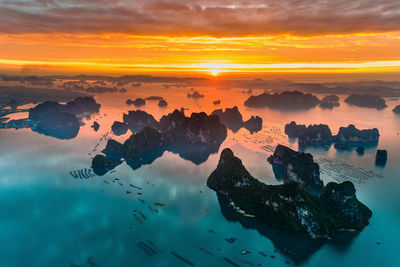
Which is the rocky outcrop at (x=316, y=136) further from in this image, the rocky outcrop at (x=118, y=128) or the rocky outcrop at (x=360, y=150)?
the rocky outcrop at (x=118, y=128)

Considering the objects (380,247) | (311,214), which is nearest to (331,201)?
(311,214)

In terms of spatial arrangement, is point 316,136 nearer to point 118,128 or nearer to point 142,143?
point 142,143

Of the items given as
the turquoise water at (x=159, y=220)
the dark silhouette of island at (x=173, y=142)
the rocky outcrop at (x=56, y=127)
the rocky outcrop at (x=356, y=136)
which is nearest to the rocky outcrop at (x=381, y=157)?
the turquoise water at (x=159, y=220)

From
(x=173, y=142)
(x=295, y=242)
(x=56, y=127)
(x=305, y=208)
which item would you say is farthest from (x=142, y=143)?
(x=295, y=242)

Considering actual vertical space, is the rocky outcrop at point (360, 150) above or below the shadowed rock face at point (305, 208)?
above

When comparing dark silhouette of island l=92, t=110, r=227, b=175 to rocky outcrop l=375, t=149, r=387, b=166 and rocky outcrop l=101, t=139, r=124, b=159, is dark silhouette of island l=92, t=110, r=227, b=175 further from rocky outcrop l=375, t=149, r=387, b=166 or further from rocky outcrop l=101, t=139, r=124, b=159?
rocky outcrop l=375, t=149, r=387, b=166

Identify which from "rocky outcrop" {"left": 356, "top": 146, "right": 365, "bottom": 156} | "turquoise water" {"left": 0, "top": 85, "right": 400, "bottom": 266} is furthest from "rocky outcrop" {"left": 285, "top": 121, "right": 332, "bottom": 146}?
"turquoise water" {"left": 0, "top": 85, "right": 400, "bottom": 266}
